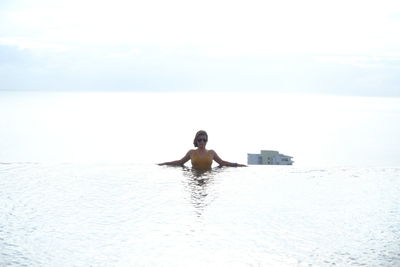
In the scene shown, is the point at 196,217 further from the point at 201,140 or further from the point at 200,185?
the point at 201,140

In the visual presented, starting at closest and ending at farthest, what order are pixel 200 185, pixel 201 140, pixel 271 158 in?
pixel 200 185 → pixel 201 140 → pixel 271 158

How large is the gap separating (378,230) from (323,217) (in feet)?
4.03

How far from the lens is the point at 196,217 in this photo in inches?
403

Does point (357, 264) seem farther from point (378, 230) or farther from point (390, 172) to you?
point (390, 172)

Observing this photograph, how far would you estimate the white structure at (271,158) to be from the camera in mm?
24422

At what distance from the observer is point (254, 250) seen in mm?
8258

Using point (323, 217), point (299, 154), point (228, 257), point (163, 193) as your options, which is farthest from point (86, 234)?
point (299, 154)

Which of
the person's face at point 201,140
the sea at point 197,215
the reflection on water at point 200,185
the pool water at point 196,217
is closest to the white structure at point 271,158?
the sea at point 197,215

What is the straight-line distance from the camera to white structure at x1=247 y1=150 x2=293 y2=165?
80.1 feet

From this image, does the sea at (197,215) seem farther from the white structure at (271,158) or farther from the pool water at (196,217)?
Answer: the white structure at (271,158)

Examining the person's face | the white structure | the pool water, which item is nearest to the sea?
the pool water

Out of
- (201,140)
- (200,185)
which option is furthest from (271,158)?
(200,185)

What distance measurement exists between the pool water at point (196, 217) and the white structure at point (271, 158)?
8151mm

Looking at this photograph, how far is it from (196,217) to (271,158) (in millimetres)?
14947
